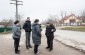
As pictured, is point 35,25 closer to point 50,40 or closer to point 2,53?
point 50,40

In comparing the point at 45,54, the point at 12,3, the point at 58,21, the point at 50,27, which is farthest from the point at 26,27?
the point at 58,21

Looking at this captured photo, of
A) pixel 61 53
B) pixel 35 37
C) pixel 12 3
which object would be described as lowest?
pixel 61 53

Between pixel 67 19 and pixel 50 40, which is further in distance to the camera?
pixel 67 19

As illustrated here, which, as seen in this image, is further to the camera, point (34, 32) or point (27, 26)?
point (27, 26)

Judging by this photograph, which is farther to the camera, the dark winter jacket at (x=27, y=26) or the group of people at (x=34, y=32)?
the dark winter jacket at (x=27, y=26)

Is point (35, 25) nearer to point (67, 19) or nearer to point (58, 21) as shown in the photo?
point (67, 19)

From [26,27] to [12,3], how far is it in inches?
1124

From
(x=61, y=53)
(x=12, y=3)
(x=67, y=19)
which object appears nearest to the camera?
(x=61, y=53)

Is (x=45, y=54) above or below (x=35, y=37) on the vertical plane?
below

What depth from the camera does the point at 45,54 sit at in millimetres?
10148

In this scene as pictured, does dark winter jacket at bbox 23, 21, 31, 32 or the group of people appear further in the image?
dark winter jacket at bbox 23, 21, 31, 32

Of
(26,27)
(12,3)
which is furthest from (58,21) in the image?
(26,27)

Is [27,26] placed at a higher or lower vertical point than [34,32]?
higher

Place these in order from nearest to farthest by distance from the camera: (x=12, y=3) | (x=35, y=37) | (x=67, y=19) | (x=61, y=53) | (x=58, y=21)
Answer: (x=35, y=37) < (x=61, y=53) < (x=12, y=3) < (x=67, y=19) < (x=58, y=21)
